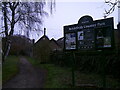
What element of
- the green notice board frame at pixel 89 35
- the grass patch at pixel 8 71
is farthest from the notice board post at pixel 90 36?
the grass patch at pixel 8 71

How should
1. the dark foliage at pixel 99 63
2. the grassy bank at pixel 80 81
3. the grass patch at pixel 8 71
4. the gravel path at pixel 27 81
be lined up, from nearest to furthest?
the grassy bank at pixel 80 81, the gravel path at pixel 27 81, the dark foliage at pixel 99 63, the grass patch at pixel 8 71

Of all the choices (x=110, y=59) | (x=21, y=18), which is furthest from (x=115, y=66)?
(x=21, y=18)

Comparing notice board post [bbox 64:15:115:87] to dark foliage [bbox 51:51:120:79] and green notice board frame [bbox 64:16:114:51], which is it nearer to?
green notice board frame [bbox 64:16:114:51]

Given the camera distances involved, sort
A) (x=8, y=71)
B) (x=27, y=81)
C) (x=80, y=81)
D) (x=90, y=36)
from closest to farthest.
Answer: (x=90, y=36) → (x=80, y=81) → (x=27, y=81) → (x=8, y=71)

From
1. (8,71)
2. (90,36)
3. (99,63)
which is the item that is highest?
(90,36)

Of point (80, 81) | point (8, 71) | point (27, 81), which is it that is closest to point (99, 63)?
point (80, 81)

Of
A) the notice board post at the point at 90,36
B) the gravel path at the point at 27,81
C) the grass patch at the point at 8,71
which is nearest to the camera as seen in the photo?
the notice board post at the point at 90,36

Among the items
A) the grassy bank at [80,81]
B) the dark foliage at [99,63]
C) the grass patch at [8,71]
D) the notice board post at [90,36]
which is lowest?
the grass patch at [8,71]

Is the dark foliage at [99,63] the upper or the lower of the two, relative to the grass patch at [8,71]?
upper

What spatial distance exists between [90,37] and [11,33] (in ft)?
33.3

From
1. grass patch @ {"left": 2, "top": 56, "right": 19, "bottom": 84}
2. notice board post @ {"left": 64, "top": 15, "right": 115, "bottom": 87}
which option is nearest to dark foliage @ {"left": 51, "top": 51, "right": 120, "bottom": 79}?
notice board post @ {"left": 64, "top": 15, "right": 115, "bottom": 87}

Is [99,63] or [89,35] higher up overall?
[89,35]

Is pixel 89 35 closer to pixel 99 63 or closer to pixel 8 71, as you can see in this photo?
pixel 99 63

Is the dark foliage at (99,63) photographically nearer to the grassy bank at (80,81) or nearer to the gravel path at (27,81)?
the grassy bank at (80,81)
